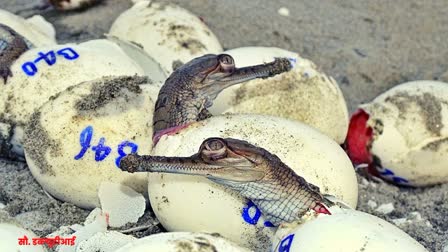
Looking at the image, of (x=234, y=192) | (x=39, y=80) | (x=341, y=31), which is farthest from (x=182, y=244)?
(x=341, y=31)

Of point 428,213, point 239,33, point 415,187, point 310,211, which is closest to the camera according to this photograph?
point 310,211

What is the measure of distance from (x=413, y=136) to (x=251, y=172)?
93 centimetres

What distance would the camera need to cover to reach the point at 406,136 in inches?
102

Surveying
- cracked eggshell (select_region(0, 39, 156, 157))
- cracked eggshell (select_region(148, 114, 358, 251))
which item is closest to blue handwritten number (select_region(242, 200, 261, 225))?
cracked eggshell (select_region(148, 114, 358, 251))

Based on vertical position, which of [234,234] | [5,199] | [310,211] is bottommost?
[5,199]

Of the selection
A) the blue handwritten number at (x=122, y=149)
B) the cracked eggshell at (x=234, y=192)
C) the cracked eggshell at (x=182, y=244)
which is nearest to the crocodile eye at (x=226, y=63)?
the cracked eggshell at (x=234, y=192)

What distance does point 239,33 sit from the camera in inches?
141

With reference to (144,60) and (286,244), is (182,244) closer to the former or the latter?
(286,244)

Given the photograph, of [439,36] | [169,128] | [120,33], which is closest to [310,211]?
[169,128]

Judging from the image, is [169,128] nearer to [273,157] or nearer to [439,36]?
[273,157]

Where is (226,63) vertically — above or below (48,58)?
above

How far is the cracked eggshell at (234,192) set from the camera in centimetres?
192

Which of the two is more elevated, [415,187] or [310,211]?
[310,211]

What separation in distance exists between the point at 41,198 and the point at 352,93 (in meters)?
1.49
